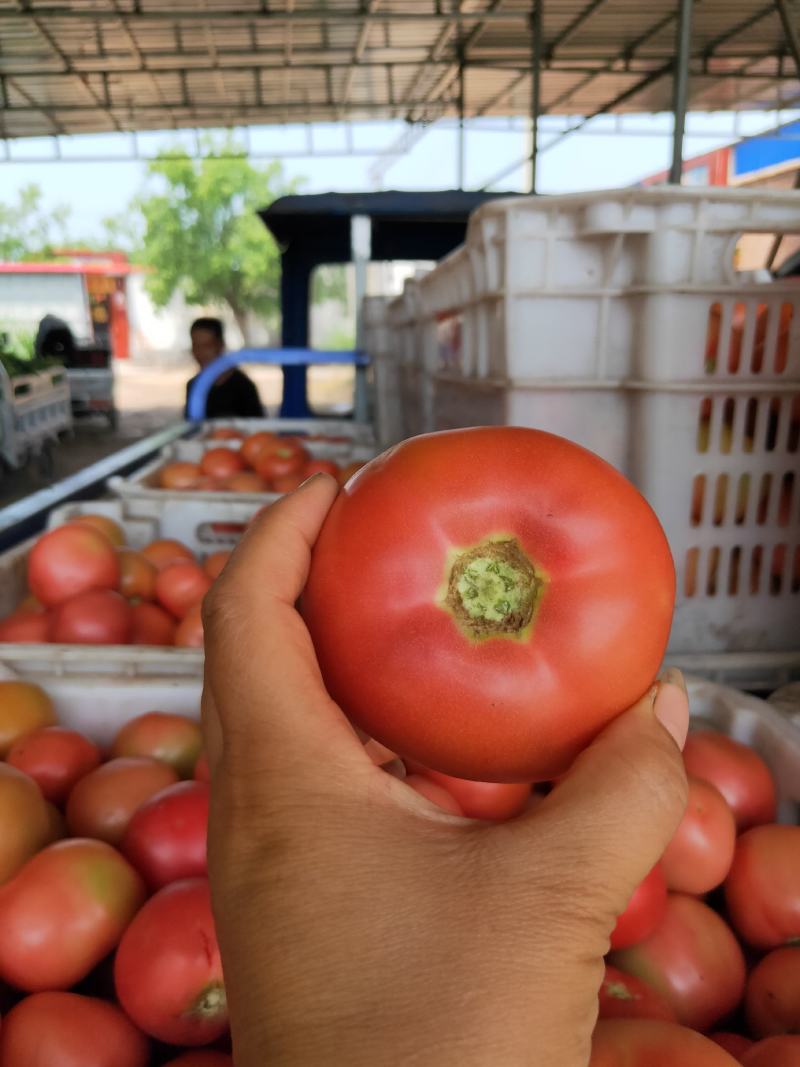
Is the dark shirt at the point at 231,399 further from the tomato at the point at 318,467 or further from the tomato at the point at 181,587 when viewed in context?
the tomato at the point at 181,587

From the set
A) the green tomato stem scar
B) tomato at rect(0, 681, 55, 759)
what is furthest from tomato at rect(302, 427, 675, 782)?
tomato at rect(0, 681, 55, 759)

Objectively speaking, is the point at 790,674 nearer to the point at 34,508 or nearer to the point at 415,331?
the point at 415,331

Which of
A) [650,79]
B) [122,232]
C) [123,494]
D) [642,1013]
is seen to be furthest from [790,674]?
[122,232]

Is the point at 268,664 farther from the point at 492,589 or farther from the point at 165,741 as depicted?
the point at 165,741

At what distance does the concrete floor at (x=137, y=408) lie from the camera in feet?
32.7

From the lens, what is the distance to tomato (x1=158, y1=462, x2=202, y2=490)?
3.48 metres

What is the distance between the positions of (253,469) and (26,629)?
1860 mm

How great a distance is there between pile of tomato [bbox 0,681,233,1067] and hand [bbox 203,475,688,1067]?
46 cm

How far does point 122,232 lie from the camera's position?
41.4 m

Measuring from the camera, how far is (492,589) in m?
0.75

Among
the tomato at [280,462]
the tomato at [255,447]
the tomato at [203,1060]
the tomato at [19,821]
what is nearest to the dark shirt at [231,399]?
the tomato at [255,447]

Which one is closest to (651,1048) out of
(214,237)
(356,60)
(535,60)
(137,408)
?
(535,60)

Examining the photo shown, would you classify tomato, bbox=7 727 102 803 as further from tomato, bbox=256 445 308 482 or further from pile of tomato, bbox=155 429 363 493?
tomato, bbox=256 445 308 482

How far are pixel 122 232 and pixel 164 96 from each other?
32.8m
